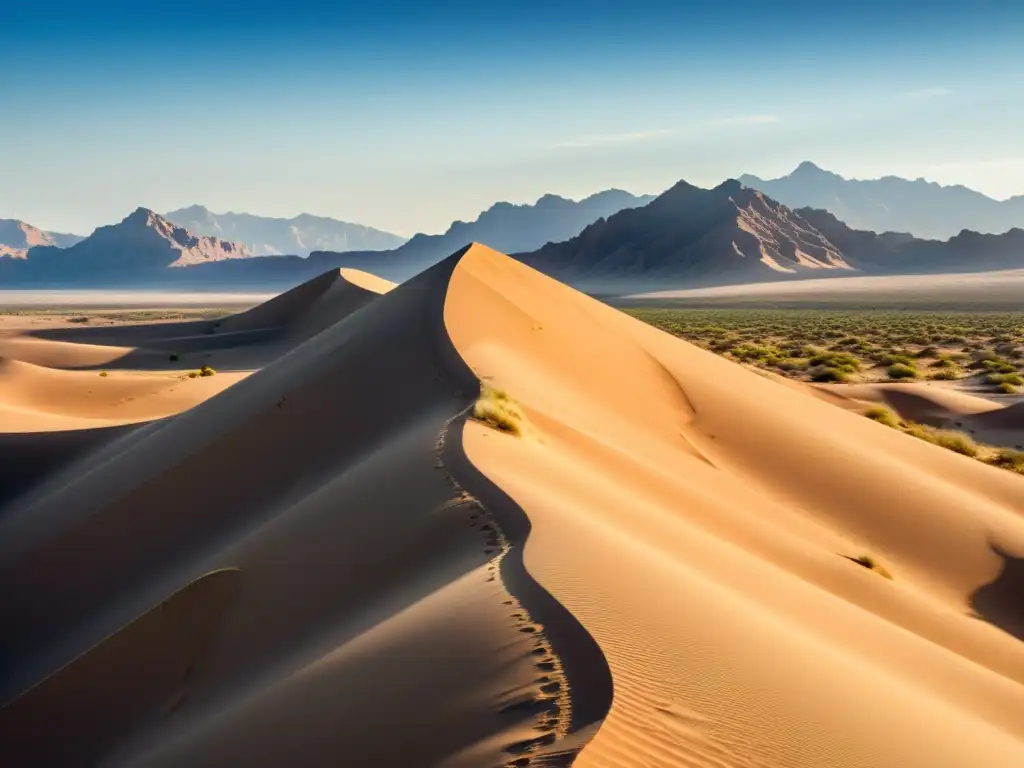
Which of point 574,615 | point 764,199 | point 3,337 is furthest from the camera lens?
point 764,199

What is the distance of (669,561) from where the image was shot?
643cm

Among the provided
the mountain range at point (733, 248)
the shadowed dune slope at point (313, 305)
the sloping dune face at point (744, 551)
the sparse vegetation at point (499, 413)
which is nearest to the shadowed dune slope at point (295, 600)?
the sparse vegetation at point (499, 413)

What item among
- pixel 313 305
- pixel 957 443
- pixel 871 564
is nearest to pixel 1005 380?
pixel 957 443

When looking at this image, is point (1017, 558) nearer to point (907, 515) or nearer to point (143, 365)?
point (907, 515)

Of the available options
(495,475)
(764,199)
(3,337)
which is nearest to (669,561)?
(495,475)

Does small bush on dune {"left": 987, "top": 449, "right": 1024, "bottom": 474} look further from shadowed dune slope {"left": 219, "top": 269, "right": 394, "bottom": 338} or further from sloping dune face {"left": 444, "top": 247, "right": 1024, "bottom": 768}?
shadowed dune slope {"left": 219, "top": 269, "right": 394, "bottom": 338}

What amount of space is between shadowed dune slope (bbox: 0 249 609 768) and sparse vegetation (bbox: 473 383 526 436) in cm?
32

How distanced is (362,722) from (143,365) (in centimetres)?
3734

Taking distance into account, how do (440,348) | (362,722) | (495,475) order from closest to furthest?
(362,722), (495,475), (440,348)

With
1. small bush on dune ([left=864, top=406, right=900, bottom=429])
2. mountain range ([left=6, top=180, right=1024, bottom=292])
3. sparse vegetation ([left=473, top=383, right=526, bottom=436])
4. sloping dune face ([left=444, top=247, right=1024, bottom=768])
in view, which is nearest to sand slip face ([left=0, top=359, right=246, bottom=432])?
sloping dune face ([left=444, top=247, right=1024, bottom=768])

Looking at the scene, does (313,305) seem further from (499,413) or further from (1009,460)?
(499,413)

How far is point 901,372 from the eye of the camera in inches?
1138

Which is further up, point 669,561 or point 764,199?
point 764,199

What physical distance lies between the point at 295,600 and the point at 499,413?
3.83 metres
